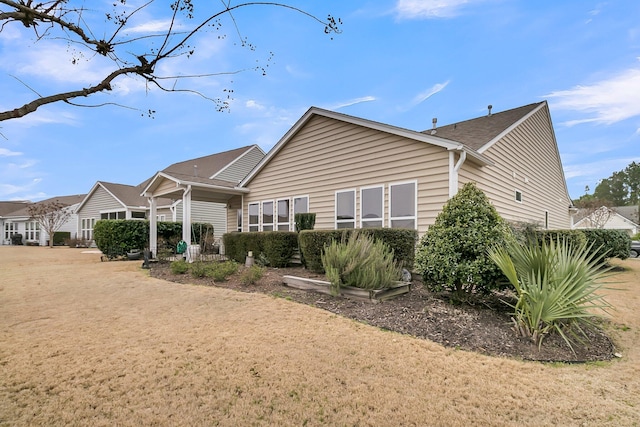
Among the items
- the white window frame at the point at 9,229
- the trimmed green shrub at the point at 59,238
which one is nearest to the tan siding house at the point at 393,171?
the trimmed green shrub at the point at 59,238

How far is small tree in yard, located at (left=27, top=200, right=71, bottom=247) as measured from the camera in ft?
87.9

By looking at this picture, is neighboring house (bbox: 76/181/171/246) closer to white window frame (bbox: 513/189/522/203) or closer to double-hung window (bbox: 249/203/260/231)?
double-hung window (bbox: 249/203/260/231)

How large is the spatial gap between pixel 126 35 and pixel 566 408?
5.26 meters

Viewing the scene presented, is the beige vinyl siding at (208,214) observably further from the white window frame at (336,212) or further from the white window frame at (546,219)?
the white window frame at (546,219)

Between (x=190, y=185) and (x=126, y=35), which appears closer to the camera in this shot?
(x=126, y=35)

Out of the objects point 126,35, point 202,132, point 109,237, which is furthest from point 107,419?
point 109,237

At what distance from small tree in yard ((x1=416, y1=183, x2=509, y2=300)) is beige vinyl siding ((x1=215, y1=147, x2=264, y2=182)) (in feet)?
62.1

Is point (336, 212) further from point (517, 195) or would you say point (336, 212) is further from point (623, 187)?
point (623, 187)

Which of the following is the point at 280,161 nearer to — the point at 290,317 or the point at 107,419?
the point at 290,317

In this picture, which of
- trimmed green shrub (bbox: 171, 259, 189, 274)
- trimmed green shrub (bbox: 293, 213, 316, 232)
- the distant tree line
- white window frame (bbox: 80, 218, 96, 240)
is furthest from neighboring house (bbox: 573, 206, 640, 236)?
white window frame (bbox: 80, 218, 96, 240)

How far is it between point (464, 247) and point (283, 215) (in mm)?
8130

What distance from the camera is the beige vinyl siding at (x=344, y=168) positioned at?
27.3 ft

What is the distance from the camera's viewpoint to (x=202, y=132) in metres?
14.2

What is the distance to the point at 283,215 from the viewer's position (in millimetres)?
12328
